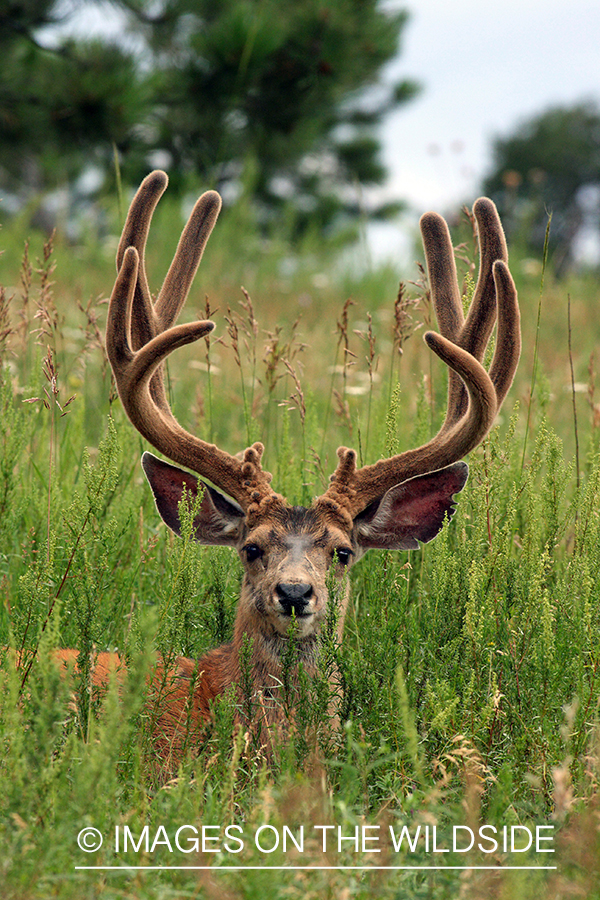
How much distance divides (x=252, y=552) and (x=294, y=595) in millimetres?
435

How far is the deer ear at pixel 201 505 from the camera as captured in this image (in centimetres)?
361

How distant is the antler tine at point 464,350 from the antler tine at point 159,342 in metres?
0.36

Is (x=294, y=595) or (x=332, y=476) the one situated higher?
(x=332, y=476)

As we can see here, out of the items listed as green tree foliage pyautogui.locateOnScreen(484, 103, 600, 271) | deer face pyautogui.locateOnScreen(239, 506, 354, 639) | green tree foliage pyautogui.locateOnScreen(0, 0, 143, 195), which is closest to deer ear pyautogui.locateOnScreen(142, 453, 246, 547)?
deer face pyautogui.locateOnScreen(239, 506, 354, 639)

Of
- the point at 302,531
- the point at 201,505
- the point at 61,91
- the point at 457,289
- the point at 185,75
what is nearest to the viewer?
the point at 302,531

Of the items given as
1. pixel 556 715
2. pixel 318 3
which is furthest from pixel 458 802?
pixel 318 3

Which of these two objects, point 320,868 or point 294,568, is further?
point 294,568

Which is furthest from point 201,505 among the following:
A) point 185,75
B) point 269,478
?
point 185,75

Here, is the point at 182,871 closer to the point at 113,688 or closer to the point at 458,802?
the point at 113,688

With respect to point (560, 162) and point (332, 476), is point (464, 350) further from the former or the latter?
point (560, 162)

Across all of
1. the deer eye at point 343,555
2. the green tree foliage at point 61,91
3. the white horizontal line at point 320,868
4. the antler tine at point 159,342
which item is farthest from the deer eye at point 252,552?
the green tree foliage at point 61,91

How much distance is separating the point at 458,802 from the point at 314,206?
71.2ft

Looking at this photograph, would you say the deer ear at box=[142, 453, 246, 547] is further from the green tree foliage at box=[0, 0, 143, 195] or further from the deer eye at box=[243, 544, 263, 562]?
the green tree foliage at box=[0, 0, 143, 195]

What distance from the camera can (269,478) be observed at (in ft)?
12.1
